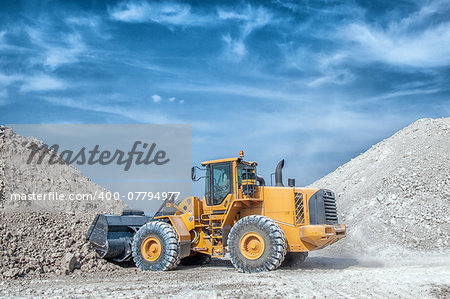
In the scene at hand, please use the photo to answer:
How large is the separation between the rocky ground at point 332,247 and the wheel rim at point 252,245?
596 millimetres

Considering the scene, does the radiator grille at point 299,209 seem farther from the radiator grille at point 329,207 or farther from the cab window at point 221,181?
the cab window at point 221,181

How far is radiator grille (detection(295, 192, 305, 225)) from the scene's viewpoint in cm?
1080

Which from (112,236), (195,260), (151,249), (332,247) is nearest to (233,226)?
(151,249)

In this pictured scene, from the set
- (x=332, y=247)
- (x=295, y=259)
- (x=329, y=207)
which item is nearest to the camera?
(x=329, y=207)

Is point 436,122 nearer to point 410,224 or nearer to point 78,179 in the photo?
point 410,224

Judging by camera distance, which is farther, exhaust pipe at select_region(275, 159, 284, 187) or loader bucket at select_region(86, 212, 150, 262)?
loader bucket at select_region(86, 212, 150, 262)

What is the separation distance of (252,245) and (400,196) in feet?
36.4

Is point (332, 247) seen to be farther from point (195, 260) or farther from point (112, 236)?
point (112, 236)

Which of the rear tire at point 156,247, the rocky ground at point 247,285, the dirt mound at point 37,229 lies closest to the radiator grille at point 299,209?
the rocky ground at point 247,285

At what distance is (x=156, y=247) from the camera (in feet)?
39.2

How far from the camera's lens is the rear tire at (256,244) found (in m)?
10.1

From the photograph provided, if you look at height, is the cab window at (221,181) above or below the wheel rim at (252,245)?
above

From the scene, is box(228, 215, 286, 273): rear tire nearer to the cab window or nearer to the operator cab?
the operator cab

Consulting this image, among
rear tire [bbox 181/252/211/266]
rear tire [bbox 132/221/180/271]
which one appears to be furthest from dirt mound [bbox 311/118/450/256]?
rear tire [bbox 132/221/180/271]
